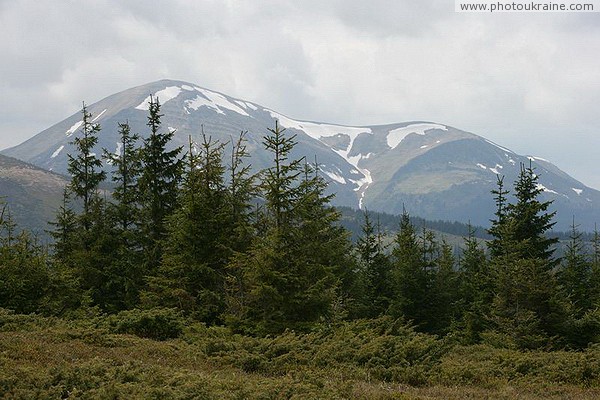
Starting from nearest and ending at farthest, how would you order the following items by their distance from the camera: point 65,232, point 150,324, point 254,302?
1. point 150,324
2. point 254,302
3. point 65,232

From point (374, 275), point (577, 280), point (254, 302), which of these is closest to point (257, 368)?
point (254, 302)

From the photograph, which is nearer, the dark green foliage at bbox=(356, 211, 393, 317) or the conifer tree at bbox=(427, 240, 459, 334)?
the conifer tree at bbox=(427, 240, 459, 334)

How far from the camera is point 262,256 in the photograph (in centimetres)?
1962

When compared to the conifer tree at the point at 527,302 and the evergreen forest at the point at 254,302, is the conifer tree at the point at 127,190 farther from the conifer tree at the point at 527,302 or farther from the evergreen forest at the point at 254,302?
the conifer tree at the point at 527,302

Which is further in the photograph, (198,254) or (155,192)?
(155,192)

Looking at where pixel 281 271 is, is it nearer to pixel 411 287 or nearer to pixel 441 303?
pixel 411 287

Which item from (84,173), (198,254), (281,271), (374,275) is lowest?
(374,275)

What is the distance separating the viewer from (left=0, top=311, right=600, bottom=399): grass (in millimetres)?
10102

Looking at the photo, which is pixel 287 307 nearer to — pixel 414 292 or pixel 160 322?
pixel 160 322

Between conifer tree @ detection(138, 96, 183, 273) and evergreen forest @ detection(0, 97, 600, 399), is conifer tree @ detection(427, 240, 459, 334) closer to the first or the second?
evergreen forest @ detection(0, 97, 600, 399)

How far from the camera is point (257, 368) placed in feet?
48.2

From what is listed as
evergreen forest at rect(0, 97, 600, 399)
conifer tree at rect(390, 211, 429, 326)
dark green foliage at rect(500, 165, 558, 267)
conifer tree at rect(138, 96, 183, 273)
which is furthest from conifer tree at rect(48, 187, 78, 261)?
dark green foliage at rect(500, 165, 558, 267)

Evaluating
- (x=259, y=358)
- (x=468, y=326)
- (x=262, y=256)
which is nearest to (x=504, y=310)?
(x=468, y=326)

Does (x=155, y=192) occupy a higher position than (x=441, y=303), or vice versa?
(x=155, y=192)
